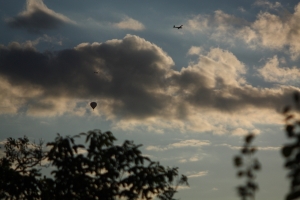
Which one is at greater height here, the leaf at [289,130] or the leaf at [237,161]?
the leaf at [289,130]

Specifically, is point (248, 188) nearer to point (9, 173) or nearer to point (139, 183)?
point (139, 183)

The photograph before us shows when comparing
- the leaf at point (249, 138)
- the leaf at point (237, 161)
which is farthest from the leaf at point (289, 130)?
the leaf at point (237, 161)

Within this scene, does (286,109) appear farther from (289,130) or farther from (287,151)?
(287,151)

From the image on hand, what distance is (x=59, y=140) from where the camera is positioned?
51.6ft

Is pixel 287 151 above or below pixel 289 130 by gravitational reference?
below

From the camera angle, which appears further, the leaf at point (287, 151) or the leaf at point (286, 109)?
the leaf at point (286, 109)

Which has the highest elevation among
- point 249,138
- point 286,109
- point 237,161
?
point 286,109

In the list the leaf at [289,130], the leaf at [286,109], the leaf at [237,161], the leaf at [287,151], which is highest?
the leaf at [286,109]

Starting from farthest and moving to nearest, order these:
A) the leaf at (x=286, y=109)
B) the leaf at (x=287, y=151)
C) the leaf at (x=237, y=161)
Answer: the leaf at (x=237, y=161) → the leaf at (x=286, y=109) → the leaf at (x=287, y=151)

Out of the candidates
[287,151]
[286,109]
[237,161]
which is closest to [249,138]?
[237,161]

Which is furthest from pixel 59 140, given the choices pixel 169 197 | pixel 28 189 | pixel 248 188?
pixel 248 188

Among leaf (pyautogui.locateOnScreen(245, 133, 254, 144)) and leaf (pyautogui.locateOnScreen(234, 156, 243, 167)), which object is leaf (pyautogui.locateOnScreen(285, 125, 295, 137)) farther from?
leaf (pyautogui.locateOnScreen(234, 156, 243, 167))

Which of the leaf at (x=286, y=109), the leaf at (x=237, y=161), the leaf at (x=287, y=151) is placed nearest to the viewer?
the leaf at (x=287, y=151)

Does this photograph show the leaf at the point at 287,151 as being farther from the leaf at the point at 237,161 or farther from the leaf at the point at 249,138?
the leaf at the point at 237,161
